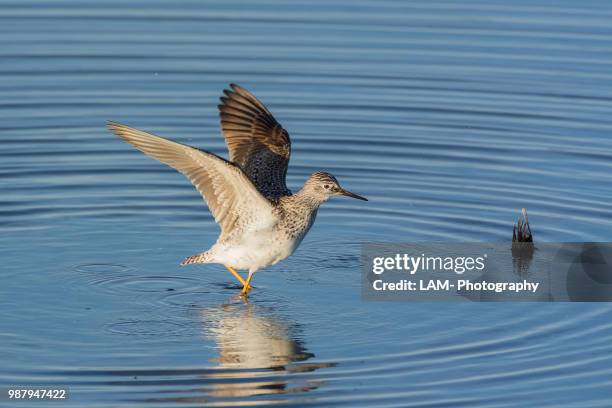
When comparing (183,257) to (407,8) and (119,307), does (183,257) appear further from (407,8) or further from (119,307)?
(407,8)

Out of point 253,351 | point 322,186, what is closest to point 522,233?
point 322,186

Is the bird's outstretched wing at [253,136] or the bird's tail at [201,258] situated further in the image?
the bird's outstretched wing at [253,136]

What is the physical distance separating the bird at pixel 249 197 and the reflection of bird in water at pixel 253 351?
54 cm

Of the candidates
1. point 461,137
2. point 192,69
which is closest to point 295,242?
point 461,137

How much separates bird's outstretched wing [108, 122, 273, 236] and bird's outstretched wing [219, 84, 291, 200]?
878 millimetres

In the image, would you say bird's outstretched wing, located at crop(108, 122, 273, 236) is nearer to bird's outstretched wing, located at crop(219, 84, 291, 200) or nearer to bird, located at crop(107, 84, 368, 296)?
bird, located at crop(107, 84, 368, 296)

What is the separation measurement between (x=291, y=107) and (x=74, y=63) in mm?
3711

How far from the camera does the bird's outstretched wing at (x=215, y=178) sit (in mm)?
12109

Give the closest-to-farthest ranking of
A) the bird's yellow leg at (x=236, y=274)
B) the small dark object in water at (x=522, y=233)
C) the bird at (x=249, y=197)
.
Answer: the bird at (x=249, y=197) < the bird's yellow leg at (x=236, y=274) < the small dark object in water at (x=522, y=233)

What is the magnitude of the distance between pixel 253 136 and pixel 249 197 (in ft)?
4.83

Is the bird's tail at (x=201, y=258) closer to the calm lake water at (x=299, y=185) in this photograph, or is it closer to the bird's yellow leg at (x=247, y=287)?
the calm lake water at (x=299, y=185)

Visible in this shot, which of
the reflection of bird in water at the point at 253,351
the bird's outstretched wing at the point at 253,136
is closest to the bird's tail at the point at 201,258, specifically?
the reflection of bird in water at the point at 253,351

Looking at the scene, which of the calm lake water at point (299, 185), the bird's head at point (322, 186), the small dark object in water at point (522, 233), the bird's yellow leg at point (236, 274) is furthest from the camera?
the small dark object in water at point (522, 233)

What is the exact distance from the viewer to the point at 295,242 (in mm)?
12945
